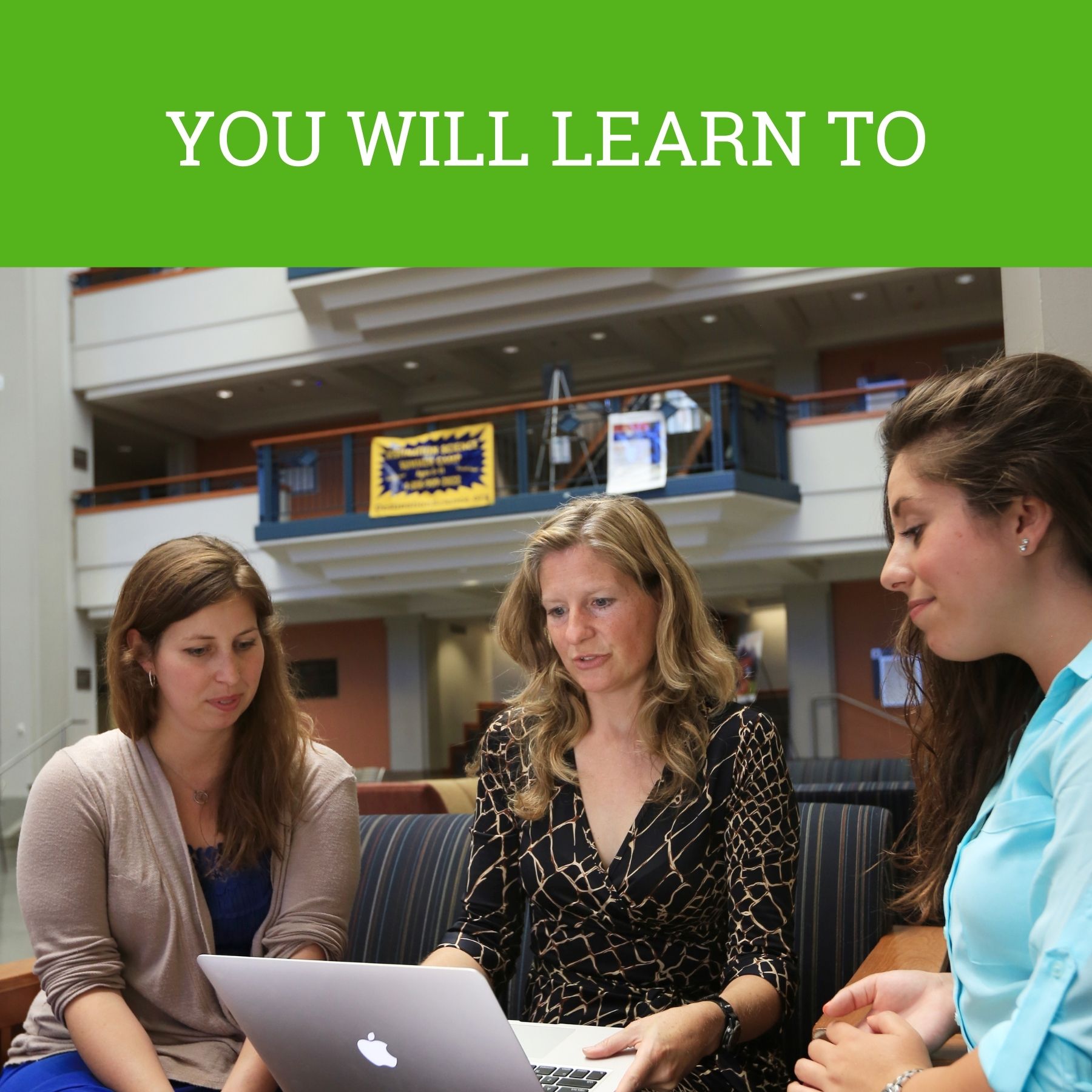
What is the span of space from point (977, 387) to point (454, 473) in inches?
421

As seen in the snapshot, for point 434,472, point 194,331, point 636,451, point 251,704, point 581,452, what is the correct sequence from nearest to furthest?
point 251,704 < point 636,451 < point 581,452 < point 434,472 < point 194,331

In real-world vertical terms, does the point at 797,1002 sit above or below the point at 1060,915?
below

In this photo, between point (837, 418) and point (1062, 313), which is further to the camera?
point (837, 418)

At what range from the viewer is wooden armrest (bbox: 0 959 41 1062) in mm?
2336

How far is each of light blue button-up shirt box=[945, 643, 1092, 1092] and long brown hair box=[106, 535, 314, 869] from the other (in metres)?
1.27

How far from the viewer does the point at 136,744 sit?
7.09 feet

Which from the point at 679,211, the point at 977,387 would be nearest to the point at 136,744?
the point at 977,387

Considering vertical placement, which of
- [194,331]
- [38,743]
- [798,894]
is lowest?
[38,743]

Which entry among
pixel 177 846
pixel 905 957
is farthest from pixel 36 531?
pixel 905 957

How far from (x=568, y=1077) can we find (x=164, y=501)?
13.2 metres

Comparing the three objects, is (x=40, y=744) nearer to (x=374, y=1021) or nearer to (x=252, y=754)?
(x=252, y=754)

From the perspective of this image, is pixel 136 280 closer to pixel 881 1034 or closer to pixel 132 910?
pixel 132 910

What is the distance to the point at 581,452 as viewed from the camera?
38.3 ft

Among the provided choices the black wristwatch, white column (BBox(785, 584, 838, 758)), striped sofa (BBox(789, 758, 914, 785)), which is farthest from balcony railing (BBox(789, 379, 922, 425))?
the black wristwatch
